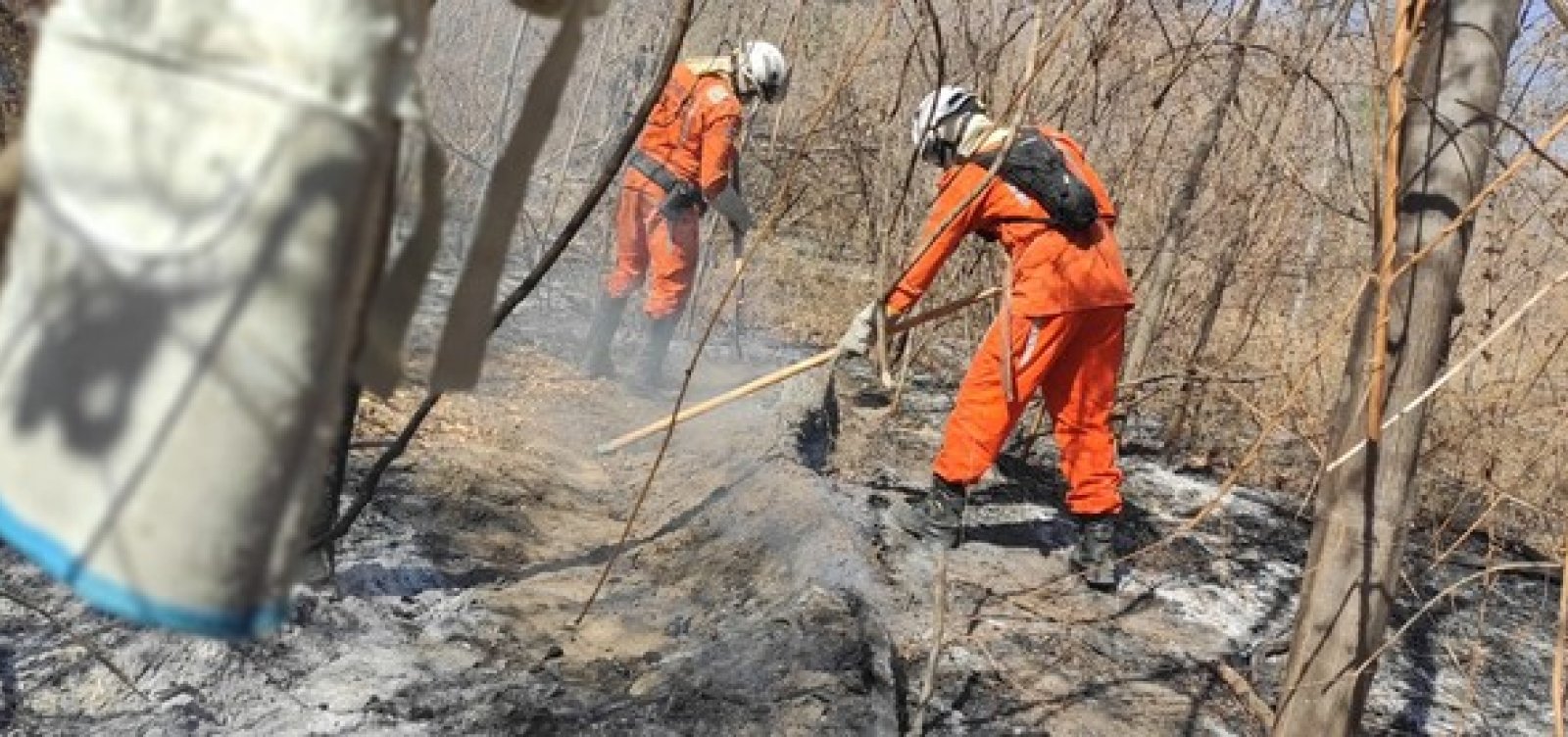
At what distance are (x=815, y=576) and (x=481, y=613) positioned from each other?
3.29 feet

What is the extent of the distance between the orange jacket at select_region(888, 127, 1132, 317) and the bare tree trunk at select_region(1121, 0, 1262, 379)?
48.8 inches

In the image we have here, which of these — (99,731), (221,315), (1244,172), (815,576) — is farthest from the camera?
(1244,172)

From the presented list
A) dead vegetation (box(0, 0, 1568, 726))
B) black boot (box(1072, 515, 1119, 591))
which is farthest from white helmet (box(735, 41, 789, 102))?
black boot (box(1072, 515, 1119, 591))

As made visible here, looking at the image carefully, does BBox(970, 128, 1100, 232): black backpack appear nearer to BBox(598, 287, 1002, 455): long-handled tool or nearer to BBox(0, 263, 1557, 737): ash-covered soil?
BBox(598, 287, 1002, 455): long-handled tool

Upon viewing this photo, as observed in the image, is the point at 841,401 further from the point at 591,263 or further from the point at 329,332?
the point at 329,332

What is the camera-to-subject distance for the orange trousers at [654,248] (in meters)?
6.34

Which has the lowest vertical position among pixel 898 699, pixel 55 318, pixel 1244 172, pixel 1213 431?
pixel 898 699

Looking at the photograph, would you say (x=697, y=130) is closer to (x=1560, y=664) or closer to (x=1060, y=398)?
(x=1060, y=398)

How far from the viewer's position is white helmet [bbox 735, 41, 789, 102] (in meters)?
6.06

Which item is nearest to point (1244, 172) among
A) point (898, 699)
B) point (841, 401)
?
point (841, 401)

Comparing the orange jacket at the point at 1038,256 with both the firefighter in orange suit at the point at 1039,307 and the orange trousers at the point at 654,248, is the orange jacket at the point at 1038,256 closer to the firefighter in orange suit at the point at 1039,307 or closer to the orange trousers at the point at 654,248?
the firefighter in orange suit at the point at 1039,307

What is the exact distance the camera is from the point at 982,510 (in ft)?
17.2

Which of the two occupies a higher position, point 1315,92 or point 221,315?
point 1315,92

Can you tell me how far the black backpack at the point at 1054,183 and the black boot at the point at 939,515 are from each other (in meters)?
1.09
